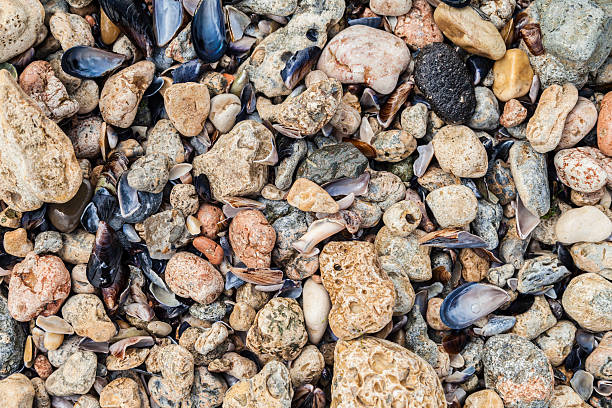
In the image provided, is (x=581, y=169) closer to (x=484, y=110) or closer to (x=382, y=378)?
(x=484, y=110)

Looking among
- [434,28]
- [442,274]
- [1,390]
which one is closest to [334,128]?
[434,28]

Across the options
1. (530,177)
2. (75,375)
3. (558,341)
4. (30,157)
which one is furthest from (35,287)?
(558,341)

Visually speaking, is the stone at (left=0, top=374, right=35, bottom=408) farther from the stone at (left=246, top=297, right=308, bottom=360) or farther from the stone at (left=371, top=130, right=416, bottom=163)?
the stone at (left=371, top=130, right=416, bottom=163)

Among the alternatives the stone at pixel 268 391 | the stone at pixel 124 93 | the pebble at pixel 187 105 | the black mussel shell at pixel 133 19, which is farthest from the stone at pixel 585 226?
the black mussel shell at pixel 133 19

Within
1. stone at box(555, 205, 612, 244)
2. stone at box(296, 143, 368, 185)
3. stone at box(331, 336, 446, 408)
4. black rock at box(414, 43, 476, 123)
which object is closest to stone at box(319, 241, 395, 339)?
stone at box(331, 336, 446, 408)

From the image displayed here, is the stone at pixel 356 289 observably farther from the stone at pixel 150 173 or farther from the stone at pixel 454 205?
the stone at pixel 150 173

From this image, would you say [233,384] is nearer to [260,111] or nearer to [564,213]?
[260,111]
